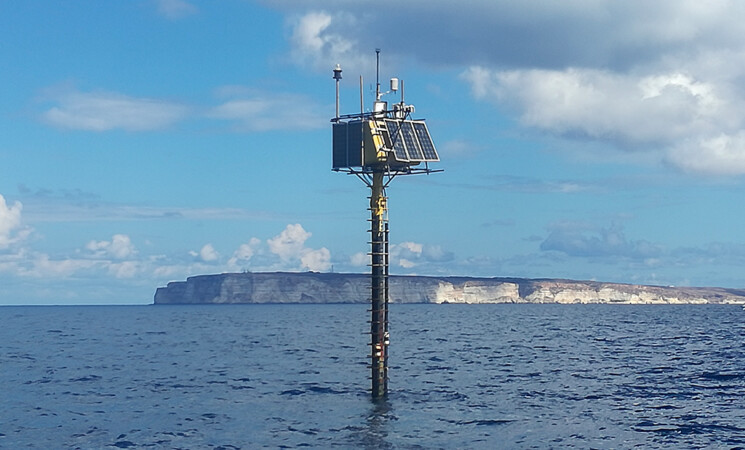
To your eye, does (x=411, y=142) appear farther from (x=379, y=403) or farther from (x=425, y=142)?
(x=379, y=403)

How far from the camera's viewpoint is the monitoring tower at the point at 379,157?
50.0 m

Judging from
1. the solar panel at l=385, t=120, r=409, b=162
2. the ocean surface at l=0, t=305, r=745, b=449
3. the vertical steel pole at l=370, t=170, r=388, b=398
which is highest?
the solar panel at l=385, t=120, r=409, b=162

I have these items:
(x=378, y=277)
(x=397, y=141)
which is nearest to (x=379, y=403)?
(x=378, y=277)

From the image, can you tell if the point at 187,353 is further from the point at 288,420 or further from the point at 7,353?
the point at 288,420

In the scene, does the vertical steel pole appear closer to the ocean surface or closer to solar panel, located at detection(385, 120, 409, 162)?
solar panel, located at detection(385, 120, 409, 162)

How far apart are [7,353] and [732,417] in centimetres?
8660

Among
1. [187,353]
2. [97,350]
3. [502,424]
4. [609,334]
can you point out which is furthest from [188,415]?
[609,334]

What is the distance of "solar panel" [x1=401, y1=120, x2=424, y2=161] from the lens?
50.6 m

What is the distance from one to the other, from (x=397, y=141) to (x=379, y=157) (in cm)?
161

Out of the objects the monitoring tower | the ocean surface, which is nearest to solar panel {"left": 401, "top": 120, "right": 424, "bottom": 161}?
the monitoring tower

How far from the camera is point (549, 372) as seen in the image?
74688 millimetres

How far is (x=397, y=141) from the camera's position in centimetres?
5050

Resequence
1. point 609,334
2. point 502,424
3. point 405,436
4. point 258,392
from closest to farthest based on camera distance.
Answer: point 405,436
point 502,424
point 258,392
point 609,334

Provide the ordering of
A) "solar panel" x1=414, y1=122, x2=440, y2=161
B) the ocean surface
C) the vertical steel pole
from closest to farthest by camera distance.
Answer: the ocean surface < the vertical steel pole < "solar panel" x1=414, y1=122, x2=440, y2=161
